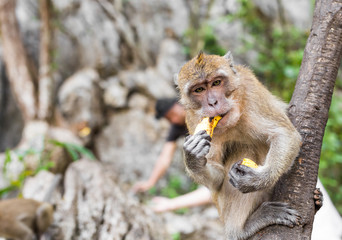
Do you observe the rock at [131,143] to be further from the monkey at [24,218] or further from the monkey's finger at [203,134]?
the monkey's finger at [203,134]

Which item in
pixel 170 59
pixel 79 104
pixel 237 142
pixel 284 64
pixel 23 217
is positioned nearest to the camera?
pixel 237 142

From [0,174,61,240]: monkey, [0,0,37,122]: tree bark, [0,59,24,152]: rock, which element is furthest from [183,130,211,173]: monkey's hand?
[0,59,24,152]: rock

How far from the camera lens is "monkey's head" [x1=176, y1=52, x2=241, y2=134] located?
2.40m

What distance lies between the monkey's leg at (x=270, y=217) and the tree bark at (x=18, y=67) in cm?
695

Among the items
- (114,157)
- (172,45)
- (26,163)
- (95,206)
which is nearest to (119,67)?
(172,45)

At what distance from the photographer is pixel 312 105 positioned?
91.2 inches

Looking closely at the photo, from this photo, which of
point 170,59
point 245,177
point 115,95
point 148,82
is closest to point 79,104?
point 115,95

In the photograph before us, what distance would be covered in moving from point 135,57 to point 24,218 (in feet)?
22.4

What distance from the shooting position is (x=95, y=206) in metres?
4.68

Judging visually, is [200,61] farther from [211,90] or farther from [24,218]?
[24,218]

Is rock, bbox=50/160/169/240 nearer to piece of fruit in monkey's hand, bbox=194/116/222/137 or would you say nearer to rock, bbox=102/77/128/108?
piece of fruit in monkey's hand, bbox=194/116/222/137

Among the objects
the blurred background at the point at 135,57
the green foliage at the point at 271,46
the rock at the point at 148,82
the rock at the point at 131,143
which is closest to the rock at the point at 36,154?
the blurred background at the point at 135,57

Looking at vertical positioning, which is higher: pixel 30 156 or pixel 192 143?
pixel 192 143

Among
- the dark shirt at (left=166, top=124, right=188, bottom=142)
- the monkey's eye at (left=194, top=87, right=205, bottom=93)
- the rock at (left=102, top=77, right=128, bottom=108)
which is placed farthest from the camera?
the rock at (left=102, top=77, right=128, bottom=108)
